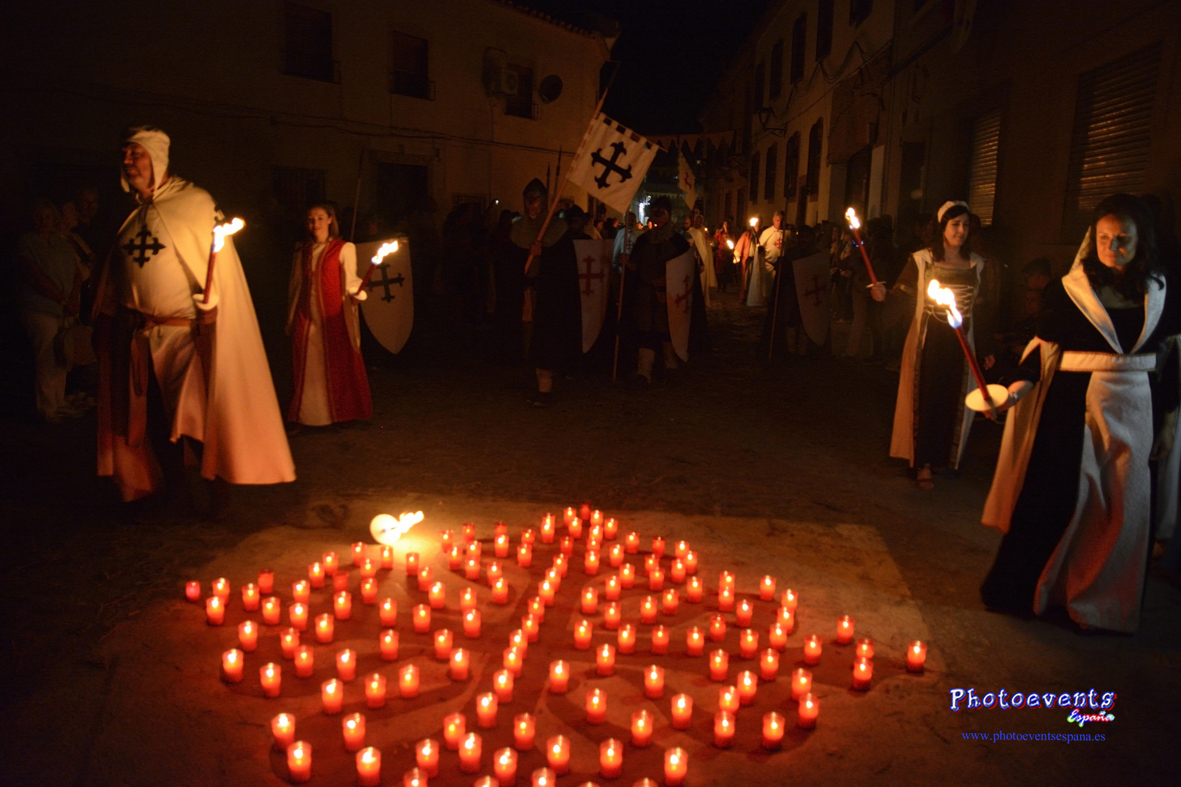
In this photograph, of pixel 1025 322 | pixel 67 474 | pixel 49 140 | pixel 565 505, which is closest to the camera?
pixel 565 505

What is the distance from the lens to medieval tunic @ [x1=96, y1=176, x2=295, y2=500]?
15.8 ft

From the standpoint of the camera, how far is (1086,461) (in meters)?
3.79

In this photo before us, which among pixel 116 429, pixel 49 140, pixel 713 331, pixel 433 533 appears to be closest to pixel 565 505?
pixel 433 533

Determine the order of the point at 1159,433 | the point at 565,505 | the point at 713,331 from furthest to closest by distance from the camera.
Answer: the point at 713,331, the point at 565,505, the point at 1159,433

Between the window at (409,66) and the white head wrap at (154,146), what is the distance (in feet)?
54.7

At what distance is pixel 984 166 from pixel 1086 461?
7.91 metres

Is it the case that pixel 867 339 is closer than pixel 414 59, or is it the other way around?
pixel 867 339

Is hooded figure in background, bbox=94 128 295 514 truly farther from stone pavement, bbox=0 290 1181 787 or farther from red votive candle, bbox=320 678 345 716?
red votive candle, bbox=320 678 345 716

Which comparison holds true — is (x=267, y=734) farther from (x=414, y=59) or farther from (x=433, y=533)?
(x=414, y=59)

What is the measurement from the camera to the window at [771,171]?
25906mm

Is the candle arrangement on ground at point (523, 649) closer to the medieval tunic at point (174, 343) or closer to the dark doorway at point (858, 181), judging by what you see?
the medieval tunic at point (174, 343)

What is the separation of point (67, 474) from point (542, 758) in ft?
15.6

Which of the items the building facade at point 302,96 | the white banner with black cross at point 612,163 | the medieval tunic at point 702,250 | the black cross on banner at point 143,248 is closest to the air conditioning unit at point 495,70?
the building facade at point 302,96

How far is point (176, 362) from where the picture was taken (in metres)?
4.89
